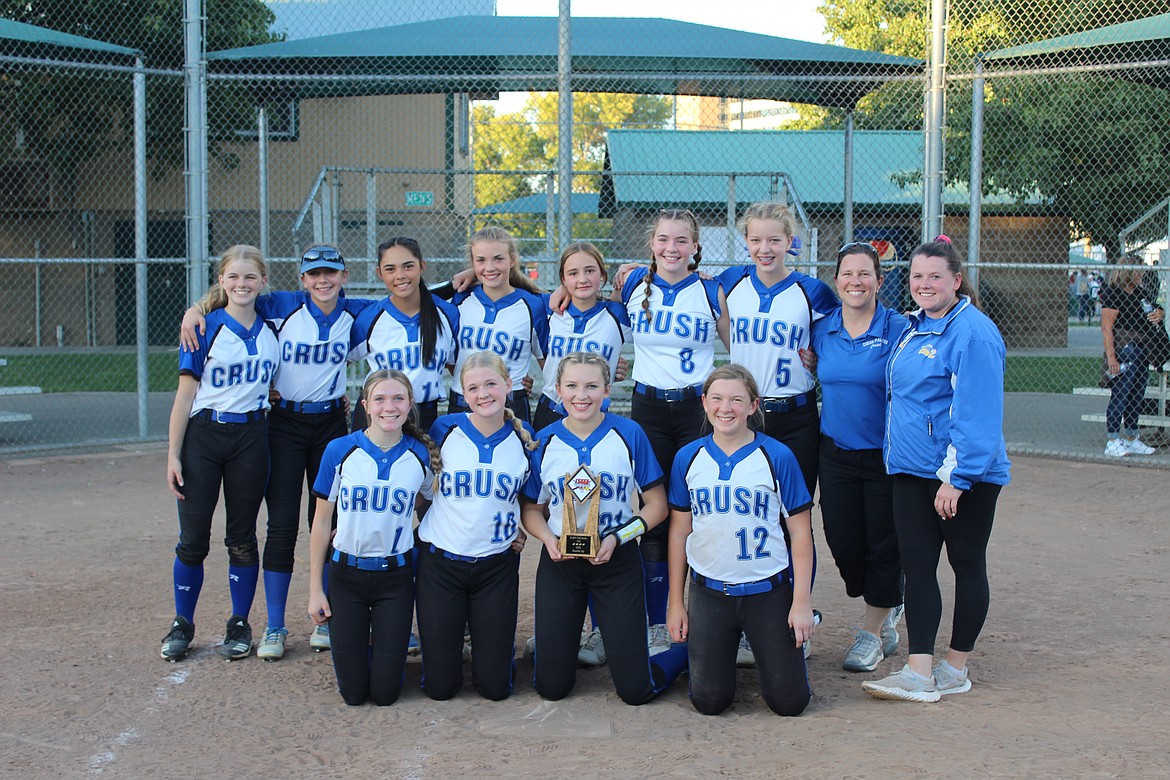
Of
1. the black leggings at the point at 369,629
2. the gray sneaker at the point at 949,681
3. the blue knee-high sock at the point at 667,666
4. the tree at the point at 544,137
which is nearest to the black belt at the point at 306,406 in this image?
the black leggings at the point at 369,629

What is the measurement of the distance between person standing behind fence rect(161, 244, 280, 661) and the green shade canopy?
22.1 ft

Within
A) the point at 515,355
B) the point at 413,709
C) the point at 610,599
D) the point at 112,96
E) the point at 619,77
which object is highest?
the point at 112,96

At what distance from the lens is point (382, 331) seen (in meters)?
4.73

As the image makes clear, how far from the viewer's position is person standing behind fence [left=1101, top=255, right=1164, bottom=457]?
9.70 meters

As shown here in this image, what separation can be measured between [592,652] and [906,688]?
126 cm

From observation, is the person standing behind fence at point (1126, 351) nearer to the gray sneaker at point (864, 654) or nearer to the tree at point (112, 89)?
the gray sneaker at point (864, 654)

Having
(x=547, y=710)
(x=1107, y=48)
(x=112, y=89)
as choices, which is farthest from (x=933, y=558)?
(x=112, y=89)

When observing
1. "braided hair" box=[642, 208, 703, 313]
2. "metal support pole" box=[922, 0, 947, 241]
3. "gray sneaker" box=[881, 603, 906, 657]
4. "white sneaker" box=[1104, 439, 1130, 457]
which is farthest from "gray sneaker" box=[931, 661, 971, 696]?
"white sneaker" box=[1104, 439, 1130, 457]

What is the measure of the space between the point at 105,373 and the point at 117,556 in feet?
33.8

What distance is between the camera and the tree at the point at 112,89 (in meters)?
15.4

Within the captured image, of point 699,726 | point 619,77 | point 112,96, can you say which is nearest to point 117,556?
point 699,726

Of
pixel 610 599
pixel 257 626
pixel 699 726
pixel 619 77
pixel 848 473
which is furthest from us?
pixel 619 77

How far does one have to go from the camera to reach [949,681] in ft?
13.8

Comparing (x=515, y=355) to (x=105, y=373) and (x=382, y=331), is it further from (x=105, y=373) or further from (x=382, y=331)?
(x=105, y=373)
